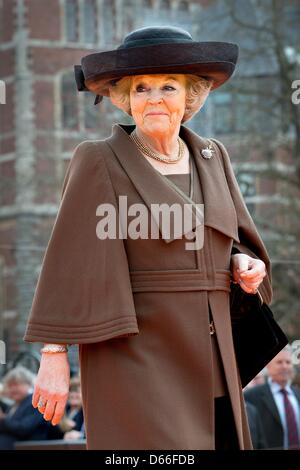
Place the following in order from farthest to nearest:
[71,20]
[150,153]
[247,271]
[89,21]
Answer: [71,20], [89,21], [150,153], [247,271]

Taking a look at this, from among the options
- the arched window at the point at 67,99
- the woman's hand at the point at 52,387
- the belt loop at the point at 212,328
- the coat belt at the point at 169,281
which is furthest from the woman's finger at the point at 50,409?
the arched window at the point at 67,99

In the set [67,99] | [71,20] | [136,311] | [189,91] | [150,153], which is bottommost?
[136,311]

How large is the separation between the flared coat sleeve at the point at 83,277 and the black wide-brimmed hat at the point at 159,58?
0.32 m

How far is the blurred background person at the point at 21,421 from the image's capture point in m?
10.2

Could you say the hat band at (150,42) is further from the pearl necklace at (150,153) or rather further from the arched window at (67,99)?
the arched window at (67,99)

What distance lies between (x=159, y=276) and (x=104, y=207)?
33cm

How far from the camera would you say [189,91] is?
15.9ft

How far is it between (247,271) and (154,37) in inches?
37.7

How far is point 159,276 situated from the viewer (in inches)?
181

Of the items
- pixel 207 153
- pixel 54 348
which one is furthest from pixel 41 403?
pixel 207 153

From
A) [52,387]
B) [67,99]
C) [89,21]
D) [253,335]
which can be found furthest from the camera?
[89,21]

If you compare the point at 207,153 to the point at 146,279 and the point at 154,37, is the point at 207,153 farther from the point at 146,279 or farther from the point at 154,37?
the point at 146,279

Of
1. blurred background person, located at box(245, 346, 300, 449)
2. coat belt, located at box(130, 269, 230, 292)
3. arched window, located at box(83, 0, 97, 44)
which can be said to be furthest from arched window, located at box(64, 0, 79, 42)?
coat belt, located at box(130, 269, 230, 292)

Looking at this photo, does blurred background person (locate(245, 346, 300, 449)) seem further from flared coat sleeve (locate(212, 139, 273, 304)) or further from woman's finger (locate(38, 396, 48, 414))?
woman's finger (locate(38, 396, 48, 414))
